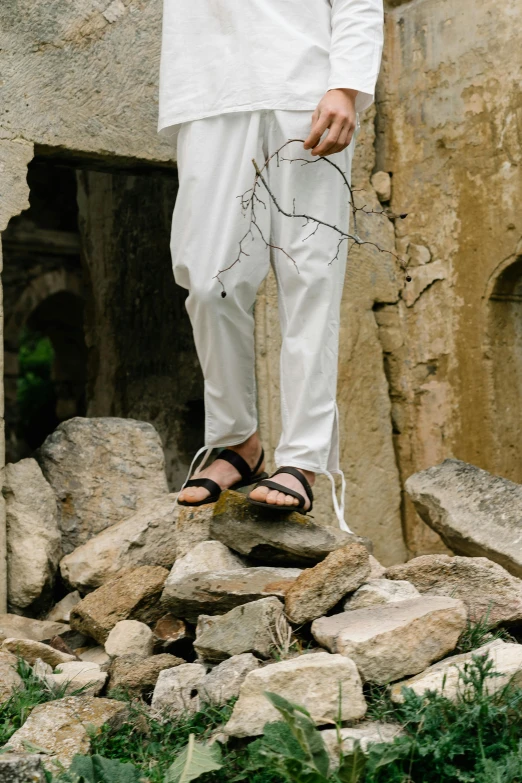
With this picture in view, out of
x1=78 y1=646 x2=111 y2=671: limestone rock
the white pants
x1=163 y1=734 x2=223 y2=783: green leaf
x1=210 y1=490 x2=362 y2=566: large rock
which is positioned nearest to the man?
the white pants

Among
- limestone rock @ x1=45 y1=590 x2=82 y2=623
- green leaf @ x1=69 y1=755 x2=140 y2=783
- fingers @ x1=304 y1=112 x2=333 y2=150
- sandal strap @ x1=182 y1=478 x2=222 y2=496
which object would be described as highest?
fingers @ x1=304 y1=112 x2=333 y2=150

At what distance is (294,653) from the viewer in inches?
103

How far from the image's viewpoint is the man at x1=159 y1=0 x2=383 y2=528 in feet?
9.93

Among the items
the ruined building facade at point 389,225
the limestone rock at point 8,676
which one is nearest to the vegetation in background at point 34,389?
the ruined building facade at point 389,225

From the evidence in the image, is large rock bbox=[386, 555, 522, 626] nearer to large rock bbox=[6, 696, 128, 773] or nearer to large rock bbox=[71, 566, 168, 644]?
large rock bbox=[71, 566, 168, 644]

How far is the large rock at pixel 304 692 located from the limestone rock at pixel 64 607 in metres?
1.38

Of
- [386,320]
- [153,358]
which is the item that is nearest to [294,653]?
[386,320]

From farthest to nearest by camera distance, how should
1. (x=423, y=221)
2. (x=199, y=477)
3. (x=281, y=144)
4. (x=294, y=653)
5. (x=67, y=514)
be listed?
(x=423, y=221) → (x=67, y=514) → (x=199, y=477) → (x=281, y=144) → (x=294, y=653)

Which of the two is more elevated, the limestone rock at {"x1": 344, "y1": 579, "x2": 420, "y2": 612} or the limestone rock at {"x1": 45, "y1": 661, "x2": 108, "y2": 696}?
the limestone rock at {"x1": 344, "y1": 579, "x2": 420, "y2": 612}

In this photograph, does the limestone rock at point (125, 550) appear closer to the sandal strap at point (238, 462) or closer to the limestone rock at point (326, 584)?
the sandal strap at point (238, 462)

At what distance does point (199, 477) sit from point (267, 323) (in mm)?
1236

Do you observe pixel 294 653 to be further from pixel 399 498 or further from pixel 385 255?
pixel 385 255

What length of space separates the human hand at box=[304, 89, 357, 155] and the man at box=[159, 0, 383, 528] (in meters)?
0.03

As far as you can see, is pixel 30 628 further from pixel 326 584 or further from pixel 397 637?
pixel 397 637
